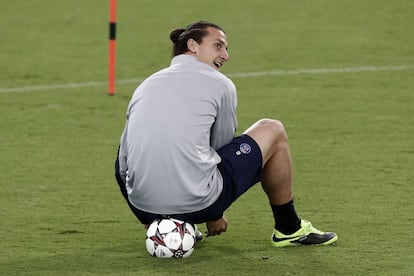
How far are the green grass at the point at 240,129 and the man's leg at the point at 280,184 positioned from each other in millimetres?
89

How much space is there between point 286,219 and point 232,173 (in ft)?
1.74

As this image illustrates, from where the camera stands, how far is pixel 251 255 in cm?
696

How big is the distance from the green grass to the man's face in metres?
1.05

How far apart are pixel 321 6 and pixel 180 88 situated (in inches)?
405

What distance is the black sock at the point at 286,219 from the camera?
712 centimetres

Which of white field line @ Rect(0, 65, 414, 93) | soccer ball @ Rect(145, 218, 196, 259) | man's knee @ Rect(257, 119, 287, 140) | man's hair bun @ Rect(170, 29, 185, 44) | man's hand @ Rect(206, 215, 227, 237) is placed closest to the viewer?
soccer ball @ Rect(145, 218, 196, 259)

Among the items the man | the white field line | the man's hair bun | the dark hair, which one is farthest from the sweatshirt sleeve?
the white field line

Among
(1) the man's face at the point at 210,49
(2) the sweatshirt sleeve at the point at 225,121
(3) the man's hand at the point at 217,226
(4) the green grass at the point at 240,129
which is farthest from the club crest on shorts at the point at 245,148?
(4) the green grass at the point at 240,129

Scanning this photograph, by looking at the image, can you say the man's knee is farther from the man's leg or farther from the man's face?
the man's face

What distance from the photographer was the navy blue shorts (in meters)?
6.76

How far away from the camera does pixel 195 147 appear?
21.9 ft

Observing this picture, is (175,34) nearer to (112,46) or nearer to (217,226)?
(217,226)

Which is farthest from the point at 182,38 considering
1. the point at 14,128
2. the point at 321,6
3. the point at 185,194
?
the point at 321,6

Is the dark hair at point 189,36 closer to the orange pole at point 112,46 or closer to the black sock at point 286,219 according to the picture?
the black sock at point 286,219
